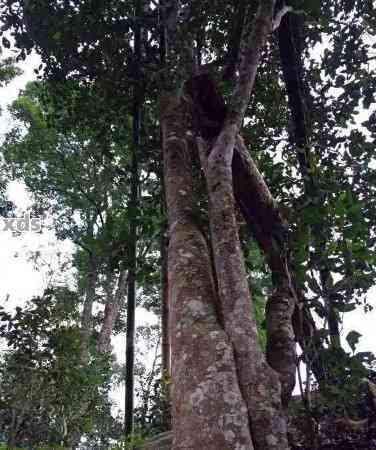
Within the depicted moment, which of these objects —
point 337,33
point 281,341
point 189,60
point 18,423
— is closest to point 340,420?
point 281,341

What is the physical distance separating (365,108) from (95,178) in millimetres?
8896

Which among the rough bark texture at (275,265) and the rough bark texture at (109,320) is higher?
the rough bark texture at (109,320)

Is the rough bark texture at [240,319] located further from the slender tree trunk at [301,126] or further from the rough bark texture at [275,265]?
the slender tree trunk at [301,126]

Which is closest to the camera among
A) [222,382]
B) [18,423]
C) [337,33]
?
[222,382]

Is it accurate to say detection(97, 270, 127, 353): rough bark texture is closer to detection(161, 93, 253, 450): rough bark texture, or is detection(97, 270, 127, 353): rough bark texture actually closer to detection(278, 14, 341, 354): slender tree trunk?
detection(278, 14, 341, 354): slender tree trunk

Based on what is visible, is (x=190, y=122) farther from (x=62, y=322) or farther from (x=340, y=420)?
(x=62, y=322)

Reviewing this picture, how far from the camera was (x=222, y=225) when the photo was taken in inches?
87.7

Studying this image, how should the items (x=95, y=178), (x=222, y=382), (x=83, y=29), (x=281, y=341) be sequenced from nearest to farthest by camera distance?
(x=222, y=382), (x=281, y=341), (x=83, y=29), (x=95, y=178)

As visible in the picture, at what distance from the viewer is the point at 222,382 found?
1.62m

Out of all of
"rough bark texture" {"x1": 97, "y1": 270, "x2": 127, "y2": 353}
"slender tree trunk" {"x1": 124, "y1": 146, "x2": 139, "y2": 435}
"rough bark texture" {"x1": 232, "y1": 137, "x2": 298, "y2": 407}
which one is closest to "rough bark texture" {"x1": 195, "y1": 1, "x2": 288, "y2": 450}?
"rough bark texture" {"x1": 232, "y1": 137, "x2": 298, "y2": 407}

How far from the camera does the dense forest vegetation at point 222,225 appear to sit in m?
1.83

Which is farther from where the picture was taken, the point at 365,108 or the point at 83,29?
the point at 365,108

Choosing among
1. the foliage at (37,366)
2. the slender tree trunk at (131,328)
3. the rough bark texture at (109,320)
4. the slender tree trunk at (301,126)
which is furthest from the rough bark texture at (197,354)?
the rough bark texture at (109,320)

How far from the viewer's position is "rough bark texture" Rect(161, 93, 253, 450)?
1.48m
